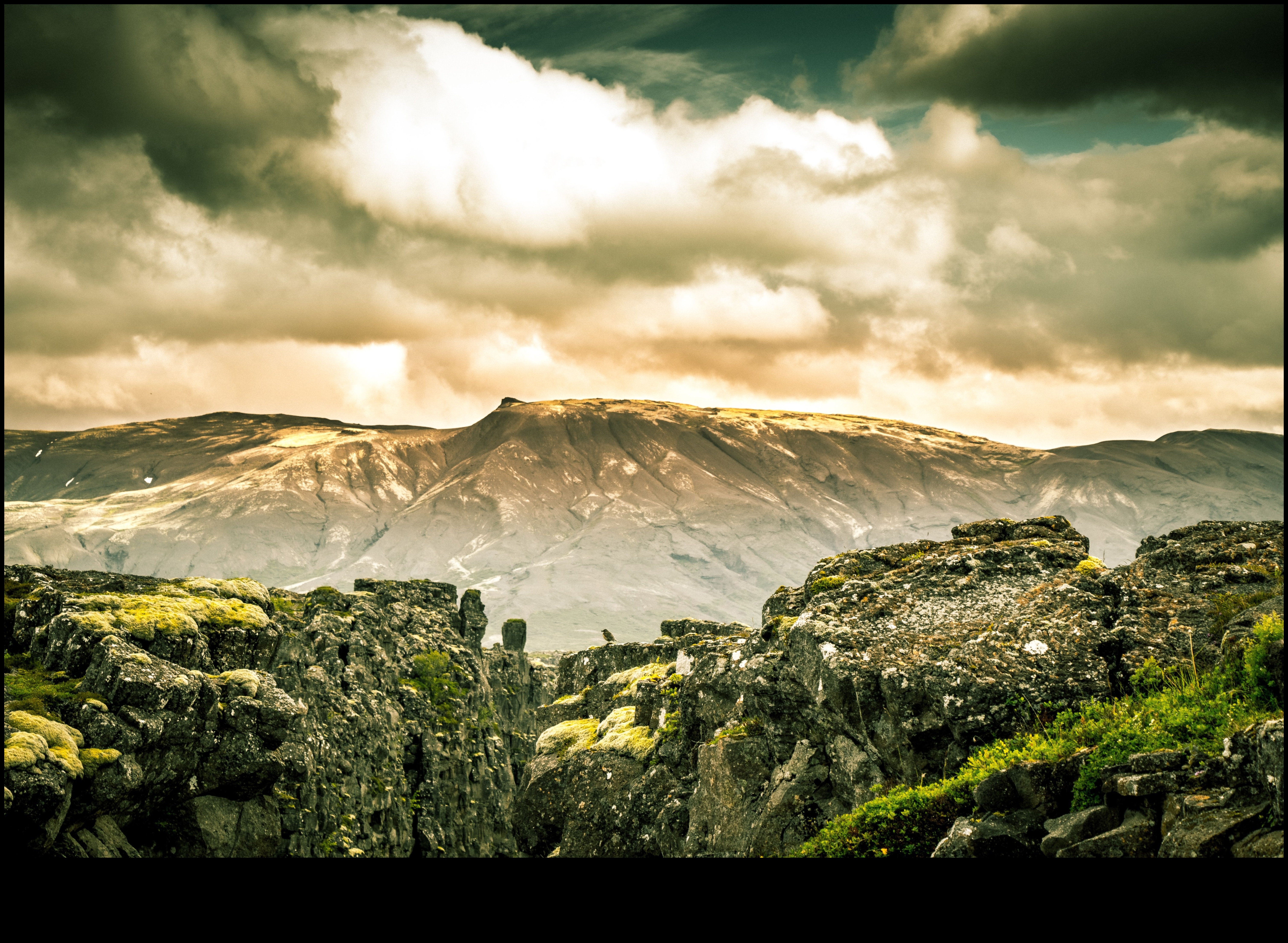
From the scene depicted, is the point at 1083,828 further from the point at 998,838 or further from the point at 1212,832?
the point at 1212,832

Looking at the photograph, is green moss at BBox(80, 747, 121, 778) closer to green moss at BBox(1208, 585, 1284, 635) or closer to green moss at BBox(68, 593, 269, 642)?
green moss at BBox(68, 593, 269, 642)

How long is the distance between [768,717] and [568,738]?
19984 mm

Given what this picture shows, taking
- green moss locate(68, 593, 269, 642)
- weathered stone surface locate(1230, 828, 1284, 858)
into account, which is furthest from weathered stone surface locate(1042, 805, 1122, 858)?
green moss locate(68, 593, 269, 642)

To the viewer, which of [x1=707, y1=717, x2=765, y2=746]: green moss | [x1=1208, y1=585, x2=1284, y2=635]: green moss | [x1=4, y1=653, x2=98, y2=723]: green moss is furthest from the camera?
[x1=707, y1=717, x2=765, y2=746]: green moss

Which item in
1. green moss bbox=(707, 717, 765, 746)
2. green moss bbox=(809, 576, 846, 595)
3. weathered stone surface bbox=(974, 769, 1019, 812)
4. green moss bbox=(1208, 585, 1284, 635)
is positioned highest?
green moss bbox=(1208, 585, 1284, 635)

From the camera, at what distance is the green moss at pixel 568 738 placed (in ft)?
119

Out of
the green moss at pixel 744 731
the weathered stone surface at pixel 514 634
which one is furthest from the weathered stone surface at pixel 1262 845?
the weathered stone surface at pixel 514 634

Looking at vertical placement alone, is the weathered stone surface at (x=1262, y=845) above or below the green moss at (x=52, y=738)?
above

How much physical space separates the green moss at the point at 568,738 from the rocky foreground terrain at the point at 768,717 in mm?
219

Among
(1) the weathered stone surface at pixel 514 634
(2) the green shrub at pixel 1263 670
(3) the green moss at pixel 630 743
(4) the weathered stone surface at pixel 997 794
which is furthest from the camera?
(1) the weathered stone surface at pixel 514 634

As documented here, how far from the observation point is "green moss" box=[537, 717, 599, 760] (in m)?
36.3

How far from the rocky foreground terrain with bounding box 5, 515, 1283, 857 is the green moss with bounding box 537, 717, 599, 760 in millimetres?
219

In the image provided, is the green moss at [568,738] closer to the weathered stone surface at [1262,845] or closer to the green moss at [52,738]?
the green moss at [52,738]

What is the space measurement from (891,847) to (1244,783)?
5.62 metres
